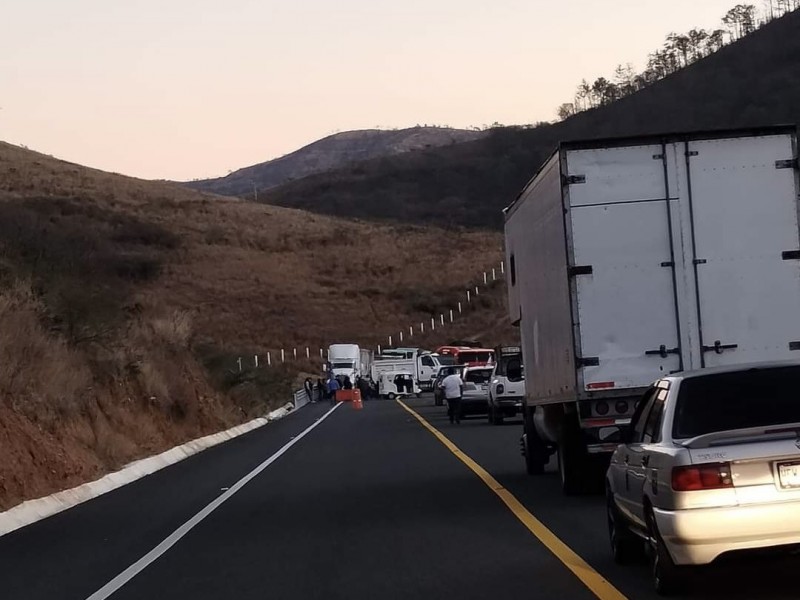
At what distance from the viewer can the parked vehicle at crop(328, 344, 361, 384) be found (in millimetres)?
78500

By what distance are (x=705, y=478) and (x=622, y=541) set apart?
8.55 feet

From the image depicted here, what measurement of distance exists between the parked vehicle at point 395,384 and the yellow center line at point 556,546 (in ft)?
166

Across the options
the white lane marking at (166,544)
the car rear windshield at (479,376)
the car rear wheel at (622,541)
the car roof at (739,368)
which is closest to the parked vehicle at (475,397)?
the car rear windshield at (479,376)

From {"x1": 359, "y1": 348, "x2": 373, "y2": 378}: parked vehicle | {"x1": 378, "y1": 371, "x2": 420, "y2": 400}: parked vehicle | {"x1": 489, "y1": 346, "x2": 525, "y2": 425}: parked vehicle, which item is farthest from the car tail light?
{"x1": 359, "y1": 348, "x2": 373, "y2": 378}: parked vehicle

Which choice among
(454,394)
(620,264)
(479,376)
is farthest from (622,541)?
(479,376)

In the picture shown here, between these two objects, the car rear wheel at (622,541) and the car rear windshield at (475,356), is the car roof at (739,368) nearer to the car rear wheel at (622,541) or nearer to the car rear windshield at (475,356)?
the car rear wheel at (622,541)

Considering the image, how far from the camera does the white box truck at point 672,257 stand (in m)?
14.8

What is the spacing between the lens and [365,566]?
39.1 ft

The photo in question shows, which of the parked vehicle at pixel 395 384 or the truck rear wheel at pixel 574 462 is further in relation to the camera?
the parked vehicle at pixel 395 384

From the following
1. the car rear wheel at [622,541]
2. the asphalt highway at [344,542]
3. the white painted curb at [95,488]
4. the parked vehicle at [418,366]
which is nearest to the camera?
the asphalt highway at [344,542]

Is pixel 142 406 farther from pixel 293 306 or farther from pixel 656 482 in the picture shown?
pixel 293 306

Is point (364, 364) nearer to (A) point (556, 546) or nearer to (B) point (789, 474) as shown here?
(A) point (556, 546)

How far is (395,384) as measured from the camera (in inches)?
2872

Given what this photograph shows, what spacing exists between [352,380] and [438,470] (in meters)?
55.4
